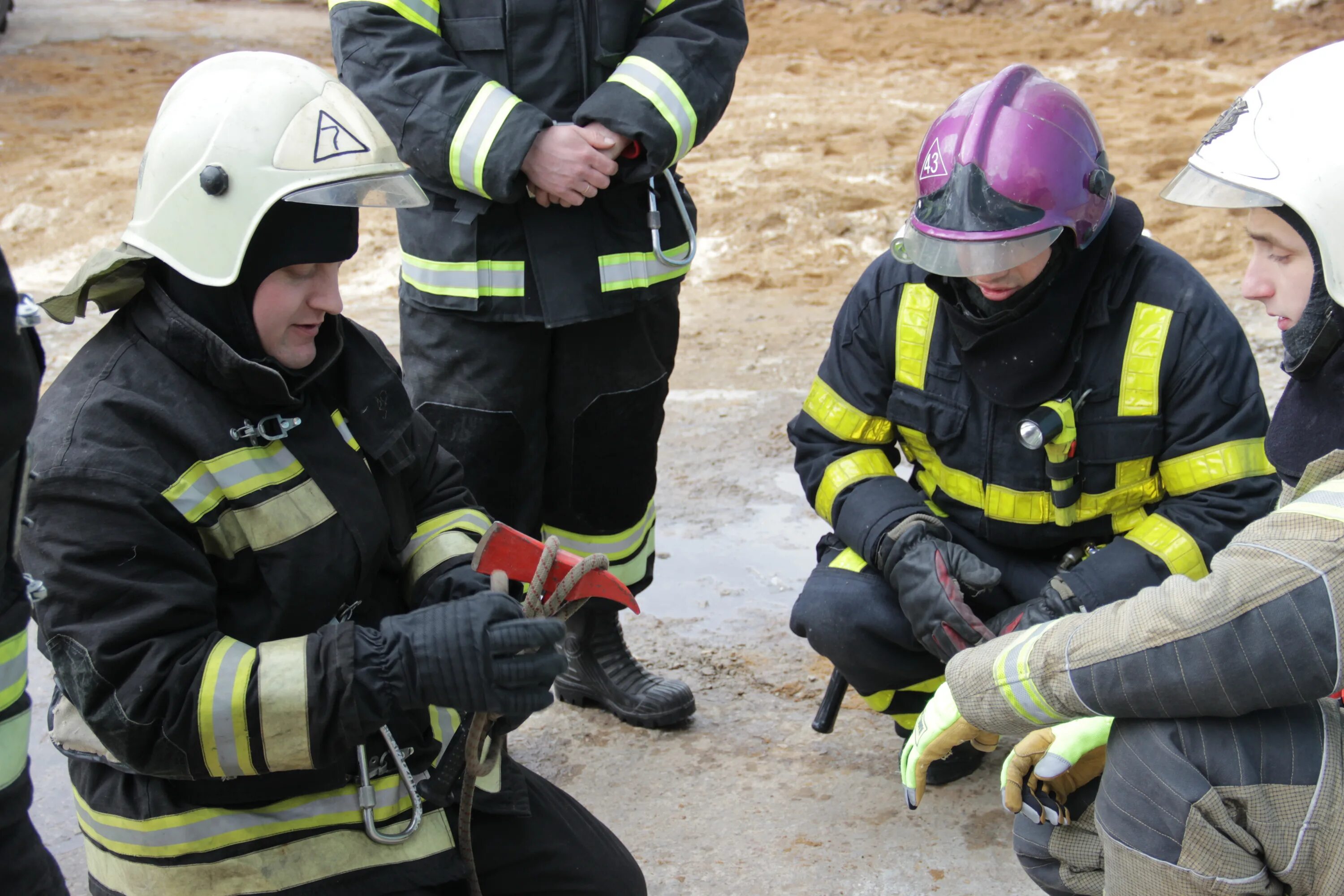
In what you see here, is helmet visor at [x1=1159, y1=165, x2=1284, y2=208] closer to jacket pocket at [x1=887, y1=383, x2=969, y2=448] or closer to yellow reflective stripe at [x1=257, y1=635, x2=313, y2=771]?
jacket pocket at [x1=887, y1=383, x2=969, y2=448]

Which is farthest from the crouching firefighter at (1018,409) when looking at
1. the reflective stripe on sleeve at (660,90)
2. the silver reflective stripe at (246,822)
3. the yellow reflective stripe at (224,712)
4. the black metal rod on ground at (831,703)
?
the yellow reflective stripe at (224,712)

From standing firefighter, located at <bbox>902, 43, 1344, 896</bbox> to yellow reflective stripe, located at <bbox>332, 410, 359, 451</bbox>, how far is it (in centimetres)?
110

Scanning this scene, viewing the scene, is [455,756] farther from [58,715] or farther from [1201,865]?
[1201,865]

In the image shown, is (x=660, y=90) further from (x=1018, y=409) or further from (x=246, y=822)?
(x=246, y=822)

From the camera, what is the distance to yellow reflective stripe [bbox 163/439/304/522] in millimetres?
2004

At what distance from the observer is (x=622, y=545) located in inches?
138

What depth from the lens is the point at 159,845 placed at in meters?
2.08

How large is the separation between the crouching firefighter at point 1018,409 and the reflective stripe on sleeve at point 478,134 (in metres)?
0.91

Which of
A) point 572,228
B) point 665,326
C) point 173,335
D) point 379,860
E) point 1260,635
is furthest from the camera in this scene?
point 665,326

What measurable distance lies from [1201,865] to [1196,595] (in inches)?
16.0

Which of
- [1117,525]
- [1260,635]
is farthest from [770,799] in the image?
[1260,635]

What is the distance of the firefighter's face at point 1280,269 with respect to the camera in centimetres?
228

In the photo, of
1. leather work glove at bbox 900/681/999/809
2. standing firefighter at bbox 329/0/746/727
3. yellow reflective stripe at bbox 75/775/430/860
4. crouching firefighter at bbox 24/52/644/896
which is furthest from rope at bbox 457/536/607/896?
standing firefighter at bbox 329/0/746/727

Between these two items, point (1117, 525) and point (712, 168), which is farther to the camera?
point (712, 168)
